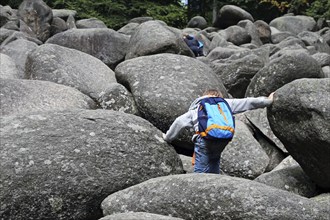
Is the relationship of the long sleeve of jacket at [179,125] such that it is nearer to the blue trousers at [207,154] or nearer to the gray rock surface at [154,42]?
the blue trousers at [207,154]

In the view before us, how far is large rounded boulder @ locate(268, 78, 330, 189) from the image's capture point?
309 inches

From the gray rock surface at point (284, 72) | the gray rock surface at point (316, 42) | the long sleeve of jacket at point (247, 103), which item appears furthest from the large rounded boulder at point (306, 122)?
the gray rock surface at point (316, 42)

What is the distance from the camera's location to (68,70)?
12.1m

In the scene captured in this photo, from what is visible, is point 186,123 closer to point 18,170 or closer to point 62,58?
A: point 18,170

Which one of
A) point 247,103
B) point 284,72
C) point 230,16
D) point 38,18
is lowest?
point 230,16

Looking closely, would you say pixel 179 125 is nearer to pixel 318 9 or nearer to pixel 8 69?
pixel 8 69

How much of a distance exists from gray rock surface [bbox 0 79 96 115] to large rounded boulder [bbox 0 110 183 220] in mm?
1750

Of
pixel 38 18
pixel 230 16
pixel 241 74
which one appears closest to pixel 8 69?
pixel 241 74

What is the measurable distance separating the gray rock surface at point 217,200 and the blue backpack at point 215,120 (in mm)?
1084

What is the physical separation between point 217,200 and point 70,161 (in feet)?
6.77

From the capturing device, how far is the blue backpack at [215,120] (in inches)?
304

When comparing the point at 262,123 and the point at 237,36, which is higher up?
the point at 262,123

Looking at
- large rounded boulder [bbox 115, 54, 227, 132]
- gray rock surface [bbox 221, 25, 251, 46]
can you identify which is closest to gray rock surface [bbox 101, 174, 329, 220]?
large rounded boulder [bbox 115, 54, 227, 132]

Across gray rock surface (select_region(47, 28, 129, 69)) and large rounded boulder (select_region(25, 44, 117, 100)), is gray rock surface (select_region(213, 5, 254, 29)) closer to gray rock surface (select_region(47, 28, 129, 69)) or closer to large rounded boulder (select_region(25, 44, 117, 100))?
gray rock surface (select_region(47, 28, 129, 69))
